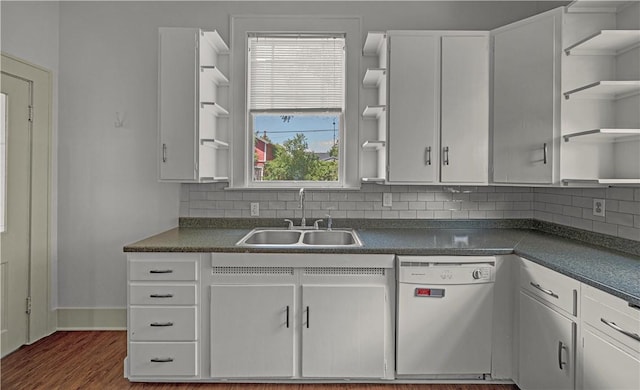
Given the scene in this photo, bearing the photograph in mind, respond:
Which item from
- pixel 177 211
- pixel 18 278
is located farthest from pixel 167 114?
pixel 18 278

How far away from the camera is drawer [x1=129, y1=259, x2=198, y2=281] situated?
2453 mm

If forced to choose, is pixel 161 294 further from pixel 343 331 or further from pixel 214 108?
pixel 214 108

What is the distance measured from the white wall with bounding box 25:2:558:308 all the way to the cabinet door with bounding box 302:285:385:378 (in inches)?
59.5

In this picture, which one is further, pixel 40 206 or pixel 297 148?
pixel 297 148

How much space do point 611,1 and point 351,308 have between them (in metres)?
2.29

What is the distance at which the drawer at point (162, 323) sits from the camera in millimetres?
2459

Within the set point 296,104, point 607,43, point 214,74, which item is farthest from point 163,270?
point 607,43

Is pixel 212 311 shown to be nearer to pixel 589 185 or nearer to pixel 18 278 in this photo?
pixel 18 278

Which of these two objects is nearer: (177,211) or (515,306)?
(515,306)

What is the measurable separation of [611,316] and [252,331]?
5.91 feet

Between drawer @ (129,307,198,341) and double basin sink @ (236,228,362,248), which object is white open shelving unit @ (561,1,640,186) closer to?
double basin sink @ (236,228,362,248)

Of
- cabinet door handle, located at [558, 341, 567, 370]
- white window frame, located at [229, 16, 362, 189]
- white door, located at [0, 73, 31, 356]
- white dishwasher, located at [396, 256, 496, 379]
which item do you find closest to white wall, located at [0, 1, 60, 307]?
white door, located at [0, 73, 31, 356]

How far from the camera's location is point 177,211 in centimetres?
330

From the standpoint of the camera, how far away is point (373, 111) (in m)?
3.09
